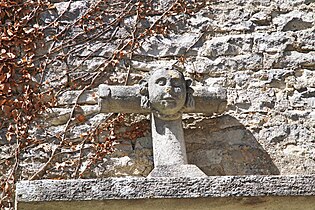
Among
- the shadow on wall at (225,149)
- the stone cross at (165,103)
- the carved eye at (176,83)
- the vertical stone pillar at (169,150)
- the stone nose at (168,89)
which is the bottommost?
the shadow on wall at (225,149)

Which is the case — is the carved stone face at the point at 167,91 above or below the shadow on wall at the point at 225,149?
above

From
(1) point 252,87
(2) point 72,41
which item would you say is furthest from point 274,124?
(2) point 72,41

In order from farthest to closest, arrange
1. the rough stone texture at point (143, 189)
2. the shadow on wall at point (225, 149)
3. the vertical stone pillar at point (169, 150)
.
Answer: the shadow on wall at point (225, 149) → the vertical stone pillar at point (169, 150) → the rough stone texture at point (143, 189)

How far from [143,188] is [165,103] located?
0.70m

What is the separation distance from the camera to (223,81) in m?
4.64

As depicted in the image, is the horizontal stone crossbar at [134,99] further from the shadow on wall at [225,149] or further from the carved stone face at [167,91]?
the shadow on wall at [225,149]

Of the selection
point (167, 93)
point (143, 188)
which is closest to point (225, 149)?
point (167, 93)

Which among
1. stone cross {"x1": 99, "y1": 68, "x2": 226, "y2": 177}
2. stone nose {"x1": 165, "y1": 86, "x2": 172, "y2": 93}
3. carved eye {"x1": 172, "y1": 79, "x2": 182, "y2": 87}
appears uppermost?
carved eye {"x1": 172, "y1": 79, "x2": 182, "y2": 87}

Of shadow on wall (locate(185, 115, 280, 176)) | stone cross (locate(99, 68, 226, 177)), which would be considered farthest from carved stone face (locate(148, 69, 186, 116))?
shadow on wall (locate(185, 115, 280, 176))

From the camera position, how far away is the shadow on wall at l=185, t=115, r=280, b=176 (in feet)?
14.3

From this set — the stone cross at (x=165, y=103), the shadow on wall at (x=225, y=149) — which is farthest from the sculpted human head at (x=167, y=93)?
the shadow on wall at (x=225, y=149)

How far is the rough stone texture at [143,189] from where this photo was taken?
3533 millimetres

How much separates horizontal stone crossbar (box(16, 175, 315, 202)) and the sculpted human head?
2.17ft

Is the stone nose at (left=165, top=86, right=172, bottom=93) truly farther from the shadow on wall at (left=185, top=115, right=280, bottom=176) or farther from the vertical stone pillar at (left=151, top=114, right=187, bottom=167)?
the shadow on wall at (left=185, top=115, right=280, bottom=176)
